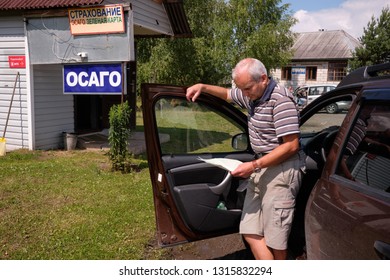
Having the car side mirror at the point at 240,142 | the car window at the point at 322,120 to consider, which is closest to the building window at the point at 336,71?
the car window at the point at 322,120

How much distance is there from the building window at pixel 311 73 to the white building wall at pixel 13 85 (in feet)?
105

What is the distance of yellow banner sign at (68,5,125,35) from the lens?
7.82m

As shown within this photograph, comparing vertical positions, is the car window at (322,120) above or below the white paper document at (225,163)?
above

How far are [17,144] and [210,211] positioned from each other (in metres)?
7.57

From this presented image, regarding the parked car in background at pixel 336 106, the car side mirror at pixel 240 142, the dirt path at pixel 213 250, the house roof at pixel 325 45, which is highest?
the house roof at pixel 325 45

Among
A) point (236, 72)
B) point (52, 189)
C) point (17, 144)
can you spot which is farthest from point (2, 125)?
point (236, 72)

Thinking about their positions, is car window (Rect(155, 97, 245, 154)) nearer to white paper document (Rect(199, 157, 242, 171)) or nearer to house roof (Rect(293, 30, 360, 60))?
white paper document (Rect(199, 157, 242, 171))

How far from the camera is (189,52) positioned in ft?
70.7

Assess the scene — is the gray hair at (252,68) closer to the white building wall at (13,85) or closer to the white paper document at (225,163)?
the white paper document at (225,163)

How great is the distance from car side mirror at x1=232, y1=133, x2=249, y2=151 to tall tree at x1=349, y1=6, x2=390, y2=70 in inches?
1100

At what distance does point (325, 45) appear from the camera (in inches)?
1465

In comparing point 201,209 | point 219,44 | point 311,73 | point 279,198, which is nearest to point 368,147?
point 279,198

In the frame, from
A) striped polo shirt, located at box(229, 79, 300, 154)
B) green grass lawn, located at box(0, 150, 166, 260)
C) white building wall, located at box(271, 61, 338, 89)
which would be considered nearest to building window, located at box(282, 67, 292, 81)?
white building wall, located at box(271, 61, 338, 89)

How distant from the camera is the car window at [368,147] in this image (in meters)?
2.19
